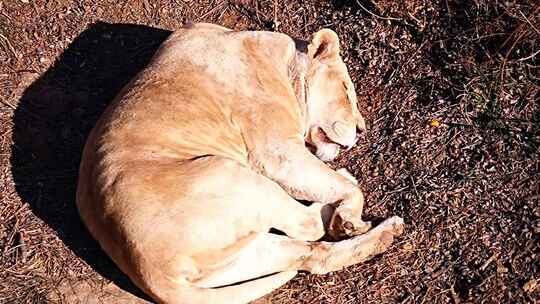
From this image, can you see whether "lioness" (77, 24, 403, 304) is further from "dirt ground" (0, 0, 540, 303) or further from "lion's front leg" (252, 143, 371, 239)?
"dirt ground" (0, 0, 540, 303)

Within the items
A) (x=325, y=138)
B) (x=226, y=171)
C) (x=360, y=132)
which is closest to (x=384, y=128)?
(x=360, y=132)

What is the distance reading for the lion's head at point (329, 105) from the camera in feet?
17.7

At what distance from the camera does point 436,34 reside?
5895 millimetres

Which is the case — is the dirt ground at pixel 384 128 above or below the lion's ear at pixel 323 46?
below

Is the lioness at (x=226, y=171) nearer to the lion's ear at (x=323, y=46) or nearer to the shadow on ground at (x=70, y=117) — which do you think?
the lion's ear at (x=323, y=46)

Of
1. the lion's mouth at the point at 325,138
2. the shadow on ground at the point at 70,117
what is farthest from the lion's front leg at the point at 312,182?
the shadow on ground at the point at 70,117

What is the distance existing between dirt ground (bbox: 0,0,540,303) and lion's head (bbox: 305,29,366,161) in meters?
0.25

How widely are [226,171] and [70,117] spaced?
1839 millimetres

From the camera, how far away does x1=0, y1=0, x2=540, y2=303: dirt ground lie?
4871 mm

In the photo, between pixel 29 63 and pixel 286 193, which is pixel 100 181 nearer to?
pixel 286 193

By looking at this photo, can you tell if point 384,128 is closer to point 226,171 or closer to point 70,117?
point 226,171

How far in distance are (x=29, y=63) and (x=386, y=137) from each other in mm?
2931

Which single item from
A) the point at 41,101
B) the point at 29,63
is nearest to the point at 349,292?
the point at 41,101

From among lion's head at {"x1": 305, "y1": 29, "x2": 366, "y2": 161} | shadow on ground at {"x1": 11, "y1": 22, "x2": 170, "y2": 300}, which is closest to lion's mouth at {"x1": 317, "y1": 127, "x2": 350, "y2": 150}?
lion's head at {"x1": 305, "y1": 29, "x2": 366, "y2": 161}
